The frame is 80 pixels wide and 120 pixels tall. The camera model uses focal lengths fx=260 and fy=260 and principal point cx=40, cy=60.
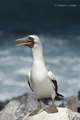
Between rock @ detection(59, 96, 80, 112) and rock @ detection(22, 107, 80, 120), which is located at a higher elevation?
rock @ detection(22, 107, 80, 120)

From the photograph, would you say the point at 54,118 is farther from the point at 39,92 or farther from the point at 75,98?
the point at 75,98

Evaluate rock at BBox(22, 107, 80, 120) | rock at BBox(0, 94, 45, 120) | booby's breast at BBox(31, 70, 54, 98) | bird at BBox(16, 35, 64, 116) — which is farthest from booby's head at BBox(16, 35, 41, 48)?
rock at BBox(0, 94, 45, 120)

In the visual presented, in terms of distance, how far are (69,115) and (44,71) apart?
174cm

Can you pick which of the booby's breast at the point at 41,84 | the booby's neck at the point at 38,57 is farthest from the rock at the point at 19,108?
the booby's neck at the point at 38,57

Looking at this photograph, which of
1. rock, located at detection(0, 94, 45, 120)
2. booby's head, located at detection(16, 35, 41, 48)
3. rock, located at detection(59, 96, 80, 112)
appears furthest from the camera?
rock, located at detection(59, 96, 80, 112)

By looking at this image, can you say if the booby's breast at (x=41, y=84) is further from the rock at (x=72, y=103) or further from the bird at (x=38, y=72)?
the rock at (x=72, y=103)

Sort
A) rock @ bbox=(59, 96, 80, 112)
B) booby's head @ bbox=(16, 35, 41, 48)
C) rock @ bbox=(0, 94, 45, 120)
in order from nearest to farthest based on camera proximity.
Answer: booby's head @ bbox=(16, 35, 41, 48) < rock @ bbox=(0, 94, 45, 120) < rock @ bbox=(59, 96, 80, 112)

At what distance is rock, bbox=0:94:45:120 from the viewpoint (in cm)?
1194

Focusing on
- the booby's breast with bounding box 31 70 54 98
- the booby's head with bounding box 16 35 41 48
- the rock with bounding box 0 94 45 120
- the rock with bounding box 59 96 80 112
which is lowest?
the rock with bounding box 59 96 80 112

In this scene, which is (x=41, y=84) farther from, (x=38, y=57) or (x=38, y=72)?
(x=38, y=57)

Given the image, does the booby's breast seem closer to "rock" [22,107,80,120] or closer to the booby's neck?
the booby's neck

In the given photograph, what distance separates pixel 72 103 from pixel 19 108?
426 cm

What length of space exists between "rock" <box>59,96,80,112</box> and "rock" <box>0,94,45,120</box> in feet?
10.8

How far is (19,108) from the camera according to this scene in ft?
39.7
